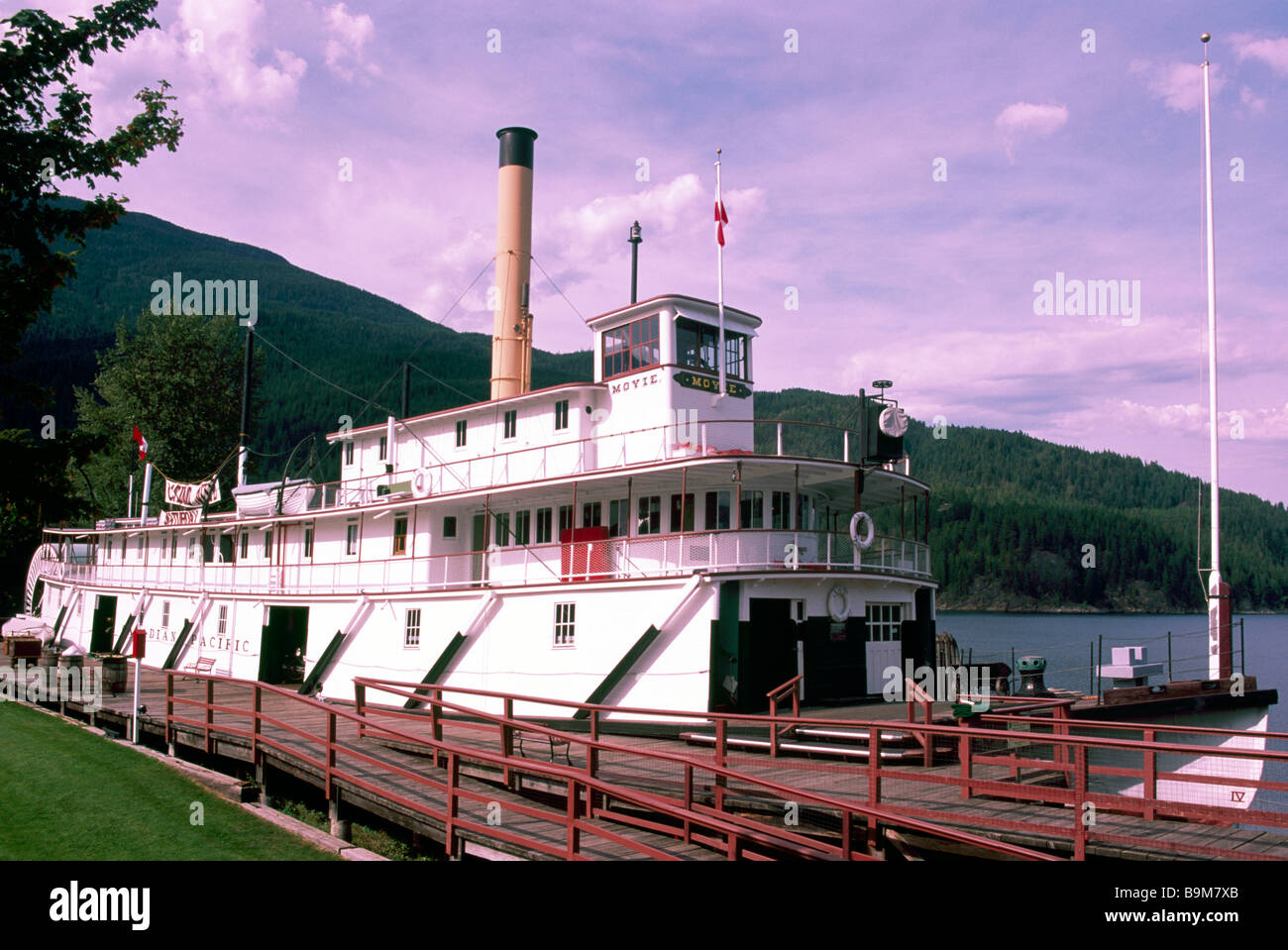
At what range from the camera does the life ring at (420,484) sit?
80.6ft

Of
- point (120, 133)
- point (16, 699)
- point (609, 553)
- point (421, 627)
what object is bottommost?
point (16, 699)

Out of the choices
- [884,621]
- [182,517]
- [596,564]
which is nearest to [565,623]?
[596,564]

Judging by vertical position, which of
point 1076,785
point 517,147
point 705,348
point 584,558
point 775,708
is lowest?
point 775,708

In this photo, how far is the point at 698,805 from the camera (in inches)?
424

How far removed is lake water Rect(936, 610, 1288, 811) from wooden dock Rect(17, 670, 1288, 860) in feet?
66.6

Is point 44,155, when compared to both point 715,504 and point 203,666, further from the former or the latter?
point 203,666

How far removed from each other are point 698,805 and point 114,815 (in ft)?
24.9

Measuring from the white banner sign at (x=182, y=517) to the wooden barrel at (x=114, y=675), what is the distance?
12357 mm

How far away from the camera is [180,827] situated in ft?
38.2

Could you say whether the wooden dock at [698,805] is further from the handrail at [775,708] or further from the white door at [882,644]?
the white door at [882,644]
